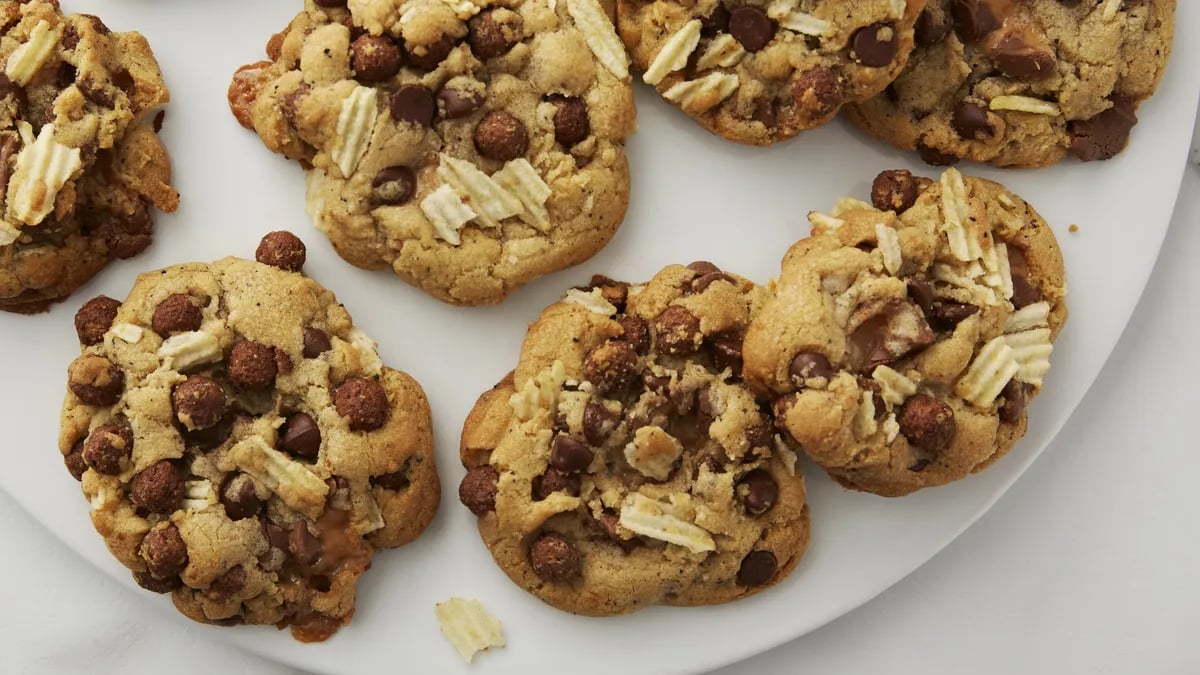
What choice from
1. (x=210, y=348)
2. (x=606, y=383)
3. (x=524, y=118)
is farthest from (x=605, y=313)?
(x=210, y=348)

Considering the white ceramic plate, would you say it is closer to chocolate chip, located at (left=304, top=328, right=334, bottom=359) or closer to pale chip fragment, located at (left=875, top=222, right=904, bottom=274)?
chocolate chip, located at (left=304, top=328, right=334, bottom=359)

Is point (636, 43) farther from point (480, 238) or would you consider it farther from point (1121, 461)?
point (1121, 461)

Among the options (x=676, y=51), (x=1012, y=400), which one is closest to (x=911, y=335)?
(x=1012, y=400)

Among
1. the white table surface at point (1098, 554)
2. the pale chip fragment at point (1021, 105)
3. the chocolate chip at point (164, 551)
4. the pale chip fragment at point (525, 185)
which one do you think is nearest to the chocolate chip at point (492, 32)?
the pale chip fragment at point (525, 185)

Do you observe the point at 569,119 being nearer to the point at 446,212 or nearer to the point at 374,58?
the point at 446,212

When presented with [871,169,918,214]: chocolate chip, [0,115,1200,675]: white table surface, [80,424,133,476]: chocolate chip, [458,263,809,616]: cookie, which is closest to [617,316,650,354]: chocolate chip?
[458,263,809,616]: cookie

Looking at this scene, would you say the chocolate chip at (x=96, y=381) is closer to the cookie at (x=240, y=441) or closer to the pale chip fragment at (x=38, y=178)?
the cookie at (x=240, y=441)
